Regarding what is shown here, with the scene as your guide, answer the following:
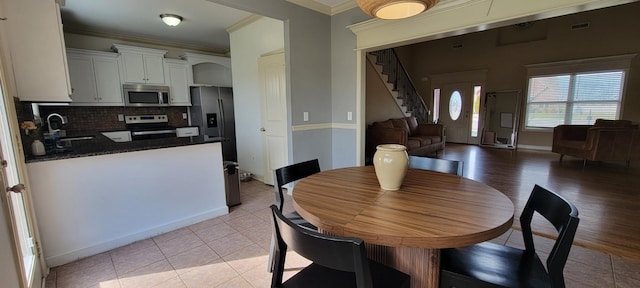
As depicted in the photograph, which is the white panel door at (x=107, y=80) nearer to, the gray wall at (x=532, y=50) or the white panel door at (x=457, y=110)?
the gray wall at (x=532, y=50)

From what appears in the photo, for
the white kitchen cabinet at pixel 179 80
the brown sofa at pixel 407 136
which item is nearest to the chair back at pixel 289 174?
the brown sofa at pixel 407 136

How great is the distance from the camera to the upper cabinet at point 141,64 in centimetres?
456

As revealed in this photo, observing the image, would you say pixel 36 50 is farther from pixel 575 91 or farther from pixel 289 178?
pixel 575 91

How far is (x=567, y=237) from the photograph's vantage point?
0.93 metres

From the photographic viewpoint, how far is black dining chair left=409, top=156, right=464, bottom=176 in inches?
76.0

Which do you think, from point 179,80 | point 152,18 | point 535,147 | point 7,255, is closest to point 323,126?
point 7,255

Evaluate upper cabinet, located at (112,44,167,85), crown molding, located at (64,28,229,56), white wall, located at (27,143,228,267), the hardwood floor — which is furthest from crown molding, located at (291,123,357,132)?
crown molding, located at (64,28,229,56)

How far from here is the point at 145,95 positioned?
15.9 feet

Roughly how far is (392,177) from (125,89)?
16.6 feet

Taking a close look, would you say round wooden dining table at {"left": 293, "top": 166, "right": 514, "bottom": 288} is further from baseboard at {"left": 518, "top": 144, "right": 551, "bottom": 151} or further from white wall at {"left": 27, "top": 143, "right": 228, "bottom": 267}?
baseboard at {"left": 518, "top": 144, "right": 551, "bottom": 151}

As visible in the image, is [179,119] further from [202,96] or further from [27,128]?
[27,128]

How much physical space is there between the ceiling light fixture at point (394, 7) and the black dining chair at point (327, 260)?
1.21m

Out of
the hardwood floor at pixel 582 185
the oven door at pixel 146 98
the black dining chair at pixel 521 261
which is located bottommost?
the hardwood floor at pixel 582 185

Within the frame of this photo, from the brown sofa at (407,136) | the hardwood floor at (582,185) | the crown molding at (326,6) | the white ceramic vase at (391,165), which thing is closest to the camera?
the white ceramic vase at (391,165)
